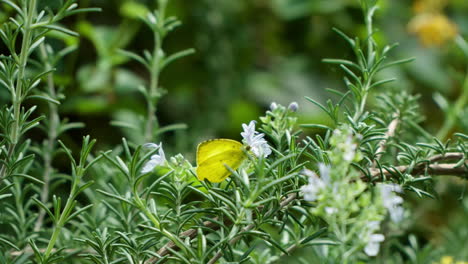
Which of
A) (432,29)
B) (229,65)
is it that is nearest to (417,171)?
(229,65)

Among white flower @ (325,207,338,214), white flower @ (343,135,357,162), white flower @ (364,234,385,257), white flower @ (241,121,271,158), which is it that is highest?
white flower @ (343,135,357,162)

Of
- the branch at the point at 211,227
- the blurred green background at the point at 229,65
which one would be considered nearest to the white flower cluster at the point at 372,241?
the branch at the point at 211,227

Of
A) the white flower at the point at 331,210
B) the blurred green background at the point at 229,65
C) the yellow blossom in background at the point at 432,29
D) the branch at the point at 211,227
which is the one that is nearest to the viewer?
the white flower at the point at 331,210

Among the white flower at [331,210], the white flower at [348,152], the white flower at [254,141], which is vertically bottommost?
the white flower at [331,210]

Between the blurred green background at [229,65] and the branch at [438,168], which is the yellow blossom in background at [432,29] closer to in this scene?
the blurred green background at [229,65]

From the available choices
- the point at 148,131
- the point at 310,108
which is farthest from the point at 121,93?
the point at 310,108

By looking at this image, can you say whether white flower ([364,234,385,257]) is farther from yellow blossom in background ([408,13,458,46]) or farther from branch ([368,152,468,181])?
yellow blossom in background ([408,13,458,46])

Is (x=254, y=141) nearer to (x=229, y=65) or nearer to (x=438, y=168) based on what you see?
(x=438, y=168)

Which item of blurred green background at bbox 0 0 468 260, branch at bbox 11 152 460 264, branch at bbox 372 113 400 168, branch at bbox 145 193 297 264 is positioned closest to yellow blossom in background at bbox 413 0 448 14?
blurred green background at bbox 0 0 468 260
